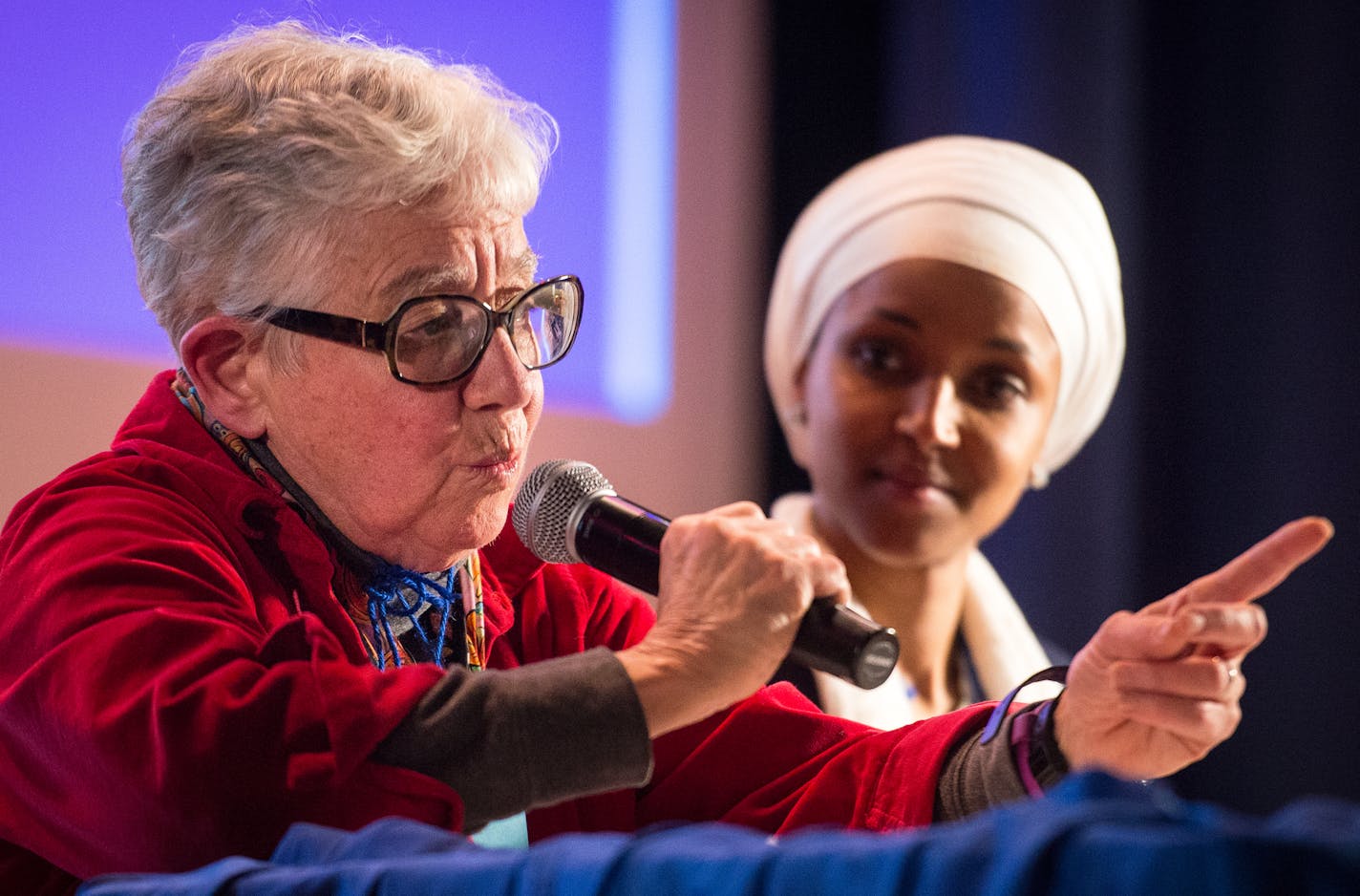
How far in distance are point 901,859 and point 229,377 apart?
87cm

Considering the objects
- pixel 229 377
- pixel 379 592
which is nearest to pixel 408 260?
pixel 229 377

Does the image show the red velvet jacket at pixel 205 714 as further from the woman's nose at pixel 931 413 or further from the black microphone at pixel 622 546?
the woman's nose at pixel 931 413

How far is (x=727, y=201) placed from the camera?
10.8ft

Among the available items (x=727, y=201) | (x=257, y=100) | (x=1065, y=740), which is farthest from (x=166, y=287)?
(x=727, y=201)

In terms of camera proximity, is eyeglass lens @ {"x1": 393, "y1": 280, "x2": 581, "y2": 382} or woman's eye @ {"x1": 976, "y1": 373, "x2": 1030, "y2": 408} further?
woman's eye @ {"x1": 976, "y1": 373, "x2": 1030, "y2": 408}

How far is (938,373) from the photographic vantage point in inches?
92.0

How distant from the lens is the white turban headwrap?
241 centimetres

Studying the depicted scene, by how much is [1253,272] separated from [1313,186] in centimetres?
21

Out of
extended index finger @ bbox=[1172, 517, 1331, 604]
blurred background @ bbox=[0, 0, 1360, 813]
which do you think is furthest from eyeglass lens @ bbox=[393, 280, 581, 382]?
blurred background @ bbox=[0, 0, 1360, 813]

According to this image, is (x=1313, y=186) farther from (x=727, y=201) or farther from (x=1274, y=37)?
(x=727, y=201)

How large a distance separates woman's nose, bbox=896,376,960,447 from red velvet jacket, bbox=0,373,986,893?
3.13 ft

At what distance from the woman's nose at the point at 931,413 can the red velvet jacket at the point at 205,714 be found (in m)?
0.95

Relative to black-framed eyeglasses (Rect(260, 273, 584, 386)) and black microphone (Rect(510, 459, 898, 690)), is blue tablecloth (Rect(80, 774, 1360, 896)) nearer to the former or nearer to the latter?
black microphone (Rect(510, 459, 898, 690))

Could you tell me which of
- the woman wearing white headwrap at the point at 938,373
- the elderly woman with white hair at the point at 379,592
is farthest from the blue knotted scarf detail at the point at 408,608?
the woman wearing white headwrap at the point at 938,373
